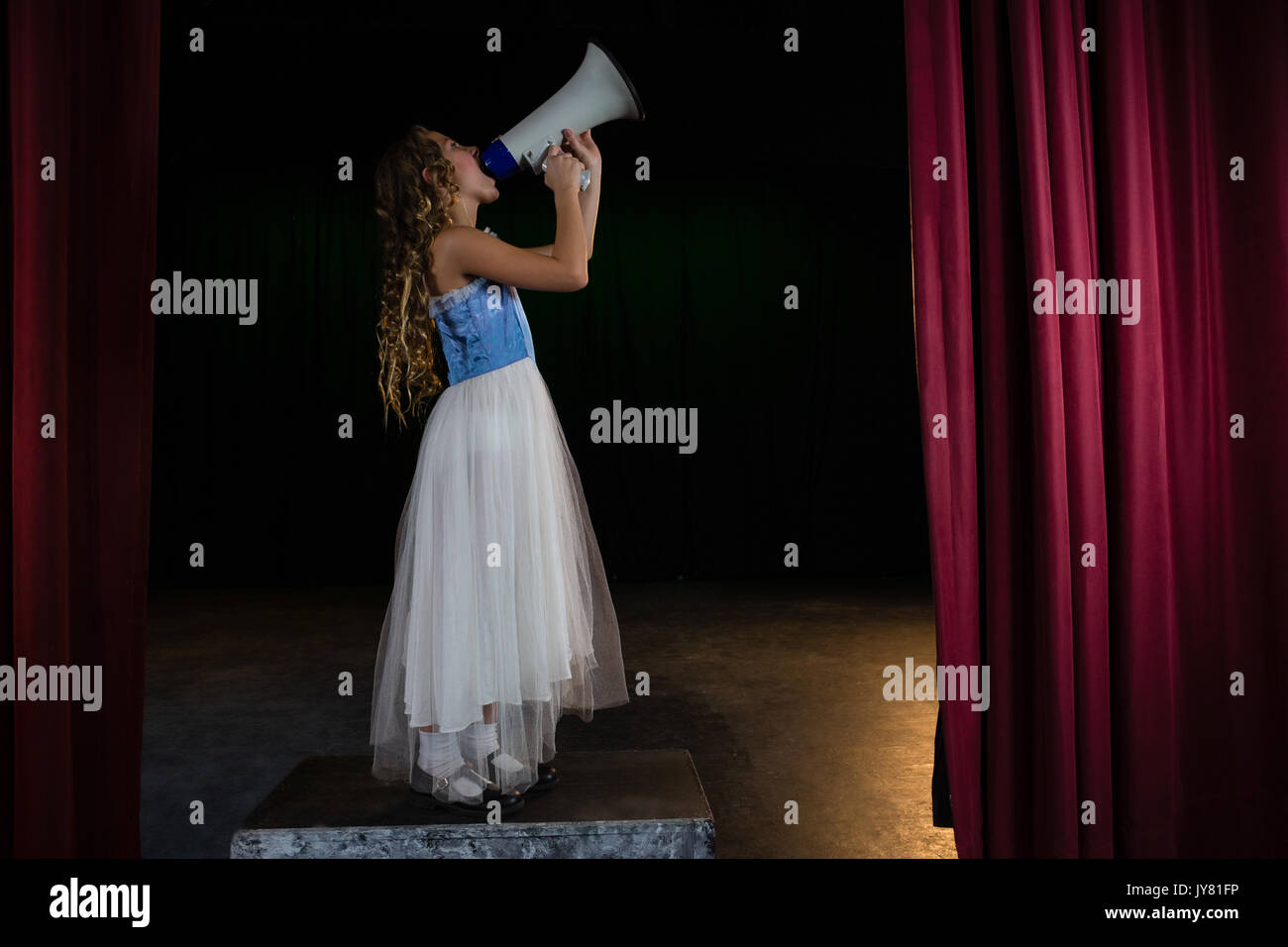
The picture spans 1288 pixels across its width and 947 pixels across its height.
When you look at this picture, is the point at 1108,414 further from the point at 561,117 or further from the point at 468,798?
the point at 468,798

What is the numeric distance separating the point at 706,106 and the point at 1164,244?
307cm

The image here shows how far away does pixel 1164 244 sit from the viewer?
2350mm

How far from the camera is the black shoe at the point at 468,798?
2.17 meters

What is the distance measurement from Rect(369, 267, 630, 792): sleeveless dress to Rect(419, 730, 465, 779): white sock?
48 mm

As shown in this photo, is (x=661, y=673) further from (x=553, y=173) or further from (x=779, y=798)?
(x=553, y=173)

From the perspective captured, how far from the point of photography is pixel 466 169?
2230 mm

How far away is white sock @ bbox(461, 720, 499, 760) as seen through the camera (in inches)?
86.2

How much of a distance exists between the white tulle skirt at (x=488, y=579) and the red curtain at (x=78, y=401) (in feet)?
1.92

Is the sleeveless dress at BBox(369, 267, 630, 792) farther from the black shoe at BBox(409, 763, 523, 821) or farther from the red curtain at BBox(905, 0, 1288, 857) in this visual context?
the red curtain at BBox(905, 0, 1288, 857)

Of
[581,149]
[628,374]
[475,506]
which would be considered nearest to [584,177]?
[581,149]

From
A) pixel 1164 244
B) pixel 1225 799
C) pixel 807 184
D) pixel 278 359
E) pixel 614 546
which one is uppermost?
pixel 807 184

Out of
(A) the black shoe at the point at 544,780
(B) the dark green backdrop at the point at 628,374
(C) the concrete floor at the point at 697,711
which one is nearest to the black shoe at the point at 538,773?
(A) the black shoe at the point at 544,780

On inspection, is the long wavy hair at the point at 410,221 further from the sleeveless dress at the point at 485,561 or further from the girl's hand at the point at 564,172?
the girl's hand at the point at 564,172
